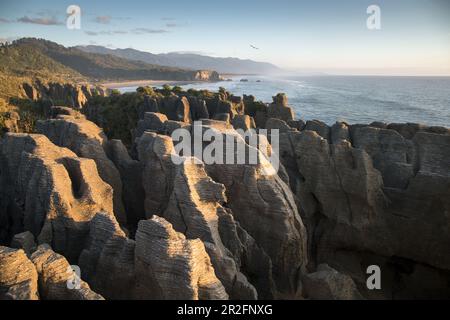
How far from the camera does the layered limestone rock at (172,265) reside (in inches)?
429

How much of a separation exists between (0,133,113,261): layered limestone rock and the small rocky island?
0.18 ft

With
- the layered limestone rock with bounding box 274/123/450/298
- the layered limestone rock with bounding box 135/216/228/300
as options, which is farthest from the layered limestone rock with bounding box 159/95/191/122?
the layered limestone rock with bounding box 135/216/228/300

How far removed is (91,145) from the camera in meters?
20.0

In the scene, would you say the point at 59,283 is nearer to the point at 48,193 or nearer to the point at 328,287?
the point at 48,193

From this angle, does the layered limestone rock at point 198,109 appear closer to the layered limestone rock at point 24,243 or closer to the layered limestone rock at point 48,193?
the layered limestone rock at point 48,193

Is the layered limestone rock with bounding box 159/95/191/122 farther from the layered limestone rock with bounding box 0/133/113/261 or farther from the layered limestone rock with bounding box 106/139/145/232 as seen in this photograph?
the layered limestone rock with bounding box 0/133/113/261

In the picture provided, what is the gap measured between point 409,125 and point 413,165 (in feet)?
23.5

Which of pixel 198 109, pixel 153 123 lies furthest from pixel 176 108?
pixel 153 123

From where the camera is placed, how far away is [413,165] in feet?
69.0

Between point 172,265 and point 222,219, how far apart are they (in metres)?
4.99

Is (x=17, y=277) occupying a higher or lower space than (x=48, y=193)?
lower

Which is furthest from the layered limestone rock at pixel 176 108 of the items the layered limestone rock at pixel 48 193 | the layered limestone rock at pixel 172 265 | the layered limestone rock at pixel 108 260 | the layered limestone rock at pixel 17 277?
the layered limestone rock at pixel 17 277

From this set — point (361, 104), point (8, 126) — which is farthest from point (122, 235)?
point (361, 104)

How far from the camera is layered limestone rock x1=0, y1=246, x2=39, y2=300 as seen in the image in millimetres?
9430
